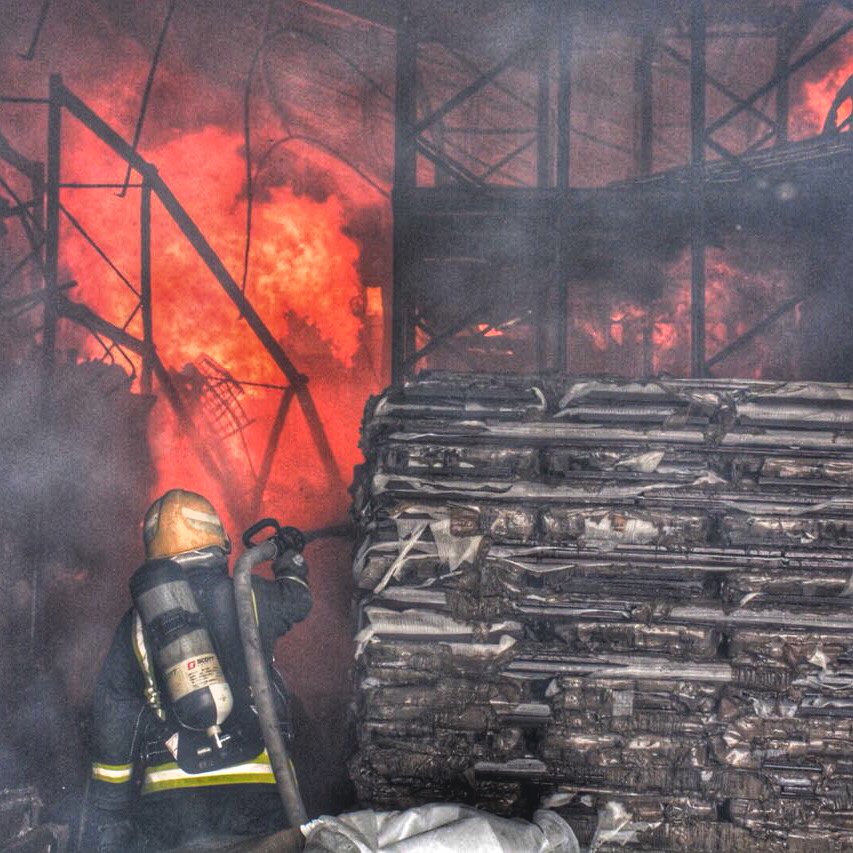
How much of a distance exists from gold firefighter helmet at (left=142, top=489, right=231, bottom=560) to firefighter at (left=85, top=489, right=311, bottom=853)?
174 millimetres

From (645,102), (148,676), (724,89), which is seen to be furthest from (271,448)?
(724,89)

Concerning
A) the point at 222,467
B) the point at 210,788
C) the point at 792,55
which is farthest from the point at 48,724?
the point at 792,55

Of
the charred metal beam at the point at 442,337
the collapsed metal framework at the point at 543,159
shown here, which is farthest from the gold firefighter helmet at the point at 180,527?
the charred metal beam at the point at 442,337

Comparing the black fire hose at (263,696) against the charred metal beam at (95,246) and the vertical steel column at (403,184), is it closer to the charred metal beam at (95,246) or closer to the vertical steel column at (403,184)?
the vertical steel column at (403,184)

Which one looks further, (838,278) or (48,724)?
(838,278)

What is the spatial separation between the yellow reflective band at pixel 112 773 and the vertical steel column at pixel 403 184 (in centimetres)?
379

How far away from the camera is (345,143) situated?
715 cm

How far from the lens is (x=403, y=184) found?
6324 millimetres

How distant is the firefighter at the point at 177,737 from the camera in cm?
322

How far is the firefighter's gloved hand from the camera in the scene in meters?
3.55

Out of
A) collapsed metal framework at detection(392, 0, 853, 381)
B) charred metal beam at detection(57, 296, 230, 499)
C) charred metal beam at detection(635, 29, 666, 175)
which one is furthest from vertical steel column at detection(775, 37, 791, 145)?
charred metal beam at detection(57, 296, 230, 499)

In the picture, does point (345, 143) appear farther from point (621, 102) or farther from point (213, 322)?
point (621, 102)

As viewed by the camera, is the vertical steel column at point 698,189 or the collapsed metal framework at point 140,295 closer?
the vertical steel column at point 698,189

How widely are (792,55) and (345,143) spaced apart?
4.72 metres
